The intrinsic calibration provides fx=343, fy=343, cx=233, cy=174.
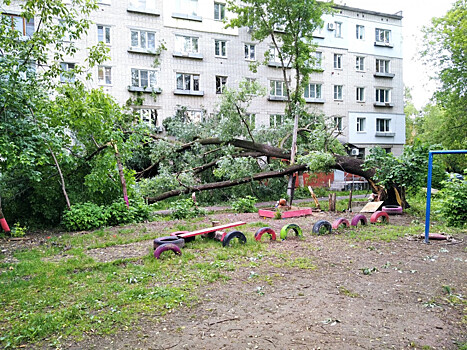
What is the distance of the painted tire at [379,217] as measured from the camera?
9961 millimetres

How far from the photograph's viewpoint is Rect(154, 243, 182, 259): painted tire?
6.32 meters

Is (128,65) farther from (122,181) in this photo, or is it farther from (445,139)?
(445,139)

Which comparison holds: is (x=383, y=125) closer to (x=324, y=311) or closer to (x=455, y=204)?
(x=455, y=204)

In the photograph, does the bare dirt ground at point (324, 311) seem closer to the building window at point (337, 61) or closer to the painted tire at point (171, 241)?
the painted tire at point (171, 241)

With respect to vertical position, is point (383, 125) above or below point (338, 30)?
below

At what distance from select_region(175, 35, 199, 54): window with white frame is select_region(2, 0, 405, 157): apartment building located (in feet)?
0.22

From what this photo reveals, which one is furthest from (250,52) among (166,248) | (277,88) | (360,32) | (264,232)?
(166,248)

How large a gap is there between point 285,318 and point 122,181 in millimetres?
7588

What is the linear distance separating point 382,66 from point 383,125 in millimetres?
5256

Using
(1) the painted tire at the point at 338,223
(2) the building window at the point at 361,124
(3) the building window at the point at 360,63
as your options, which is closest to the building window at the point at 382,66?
(3) the building window at the point at 360,63

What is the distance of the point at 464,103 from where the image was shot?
24.3 metres

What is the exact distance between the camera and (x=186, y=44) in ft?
77.9

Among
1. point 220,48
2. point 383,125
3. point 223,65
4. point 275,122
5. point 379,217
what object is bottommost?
point 379,217

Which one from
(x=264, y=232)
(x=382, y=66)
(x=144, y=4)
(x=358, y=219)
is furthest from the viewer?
(x=382, y=66)
